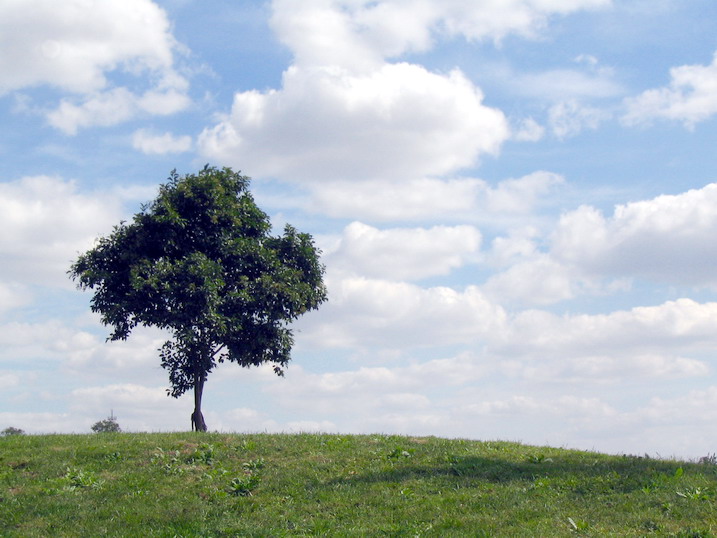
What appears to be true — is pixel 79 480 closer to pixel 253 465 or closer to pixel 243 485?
pixel 253 465

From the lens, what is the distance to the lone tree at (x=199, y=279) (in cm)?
3575

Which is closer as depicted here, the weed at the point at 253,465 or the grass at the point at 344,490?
the grass at the point at 344,490

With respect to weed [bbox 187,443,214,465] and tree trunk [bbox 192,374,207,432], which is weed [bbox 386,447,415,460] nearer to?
weed [bbox 187,443,214,465]

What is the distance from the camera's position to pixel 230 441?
84.1ft

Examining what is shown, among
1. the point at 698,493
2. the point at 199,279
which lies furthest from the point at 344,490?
→ the point at 199,279

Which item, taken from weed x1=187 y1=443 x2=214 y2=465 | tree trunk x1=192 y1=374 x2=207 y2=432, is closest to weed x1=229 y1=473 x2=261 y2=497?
weed x1=187 y1=443 x2=214 y2=465

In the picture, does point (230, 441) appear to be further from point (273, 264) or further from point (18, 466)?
point (273, 264)

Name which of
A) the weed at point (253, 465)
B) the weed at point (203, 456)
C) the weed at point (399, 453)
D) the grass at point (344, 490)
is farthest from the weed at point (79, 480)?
the weed at point (399, 453)

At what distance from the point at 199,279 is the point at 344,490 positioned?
17876 millimetres

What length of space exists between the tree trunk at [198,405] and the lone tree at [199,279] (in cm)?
5

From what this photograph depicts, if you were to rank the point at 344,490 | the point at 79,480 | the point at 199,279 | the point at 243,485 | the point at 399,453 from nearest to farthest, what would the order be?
the point at 344,490 < the point at 243,485 < the point at 79,480 < the point at 399,453 < the point at 199,279

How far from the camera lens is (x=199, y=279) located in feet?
115

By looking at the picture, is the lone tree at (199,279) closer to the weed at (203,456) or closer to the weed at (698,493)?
the weed at (203,456)

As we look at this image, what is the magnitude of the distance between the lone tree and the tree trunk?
51 millimetres
